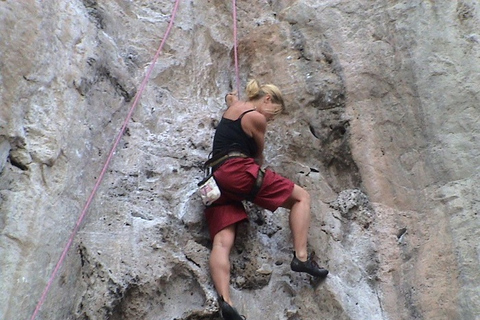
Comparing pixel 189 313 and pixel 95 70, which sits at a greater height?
pixel 95 70

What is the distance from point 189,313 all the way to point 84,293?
62 cm

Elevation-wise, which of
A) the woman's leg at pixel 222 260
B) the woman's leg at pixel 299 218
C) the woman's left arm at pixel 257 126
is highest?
the woman's left arm at pixel 257 126

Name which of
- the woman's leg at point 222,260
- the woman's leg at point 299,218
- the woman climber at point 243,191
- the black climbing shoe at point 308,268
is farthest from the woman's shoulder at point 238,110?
the black climbing shoe at point 308,268

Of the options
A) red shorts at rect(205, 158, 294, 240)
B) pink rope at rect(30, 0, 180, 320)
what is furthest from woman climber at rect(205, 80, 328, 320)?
pink rope at rect(30, 0, 180, 320)

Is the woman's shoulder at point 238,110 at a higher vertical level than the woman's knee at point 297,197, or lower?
higher

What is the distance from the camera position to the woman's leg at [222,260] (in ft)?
11.9

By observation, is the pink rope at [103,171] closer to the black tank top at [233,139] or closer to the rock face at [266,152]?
the rock face at [266,152]

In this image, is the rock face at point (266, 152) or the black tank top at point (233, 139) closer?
the rock face at point (266, 152)

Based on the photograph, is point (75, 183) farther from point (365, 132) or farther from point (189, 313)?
point (365, 132)

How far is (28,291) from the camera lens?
3338mm

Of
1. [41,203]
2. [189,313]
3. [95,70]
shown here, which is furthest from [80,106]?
[189,313]

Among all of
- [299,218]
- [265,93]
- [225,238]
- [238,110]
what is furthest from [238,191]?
[265,93]

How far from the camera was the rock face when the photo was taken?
3.59 m

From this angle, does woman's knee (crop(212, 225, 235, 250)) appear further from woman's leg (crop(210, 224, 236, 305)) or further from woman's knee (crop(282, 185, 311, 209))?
woman's knee (crop(282, 185, 311, 209))
